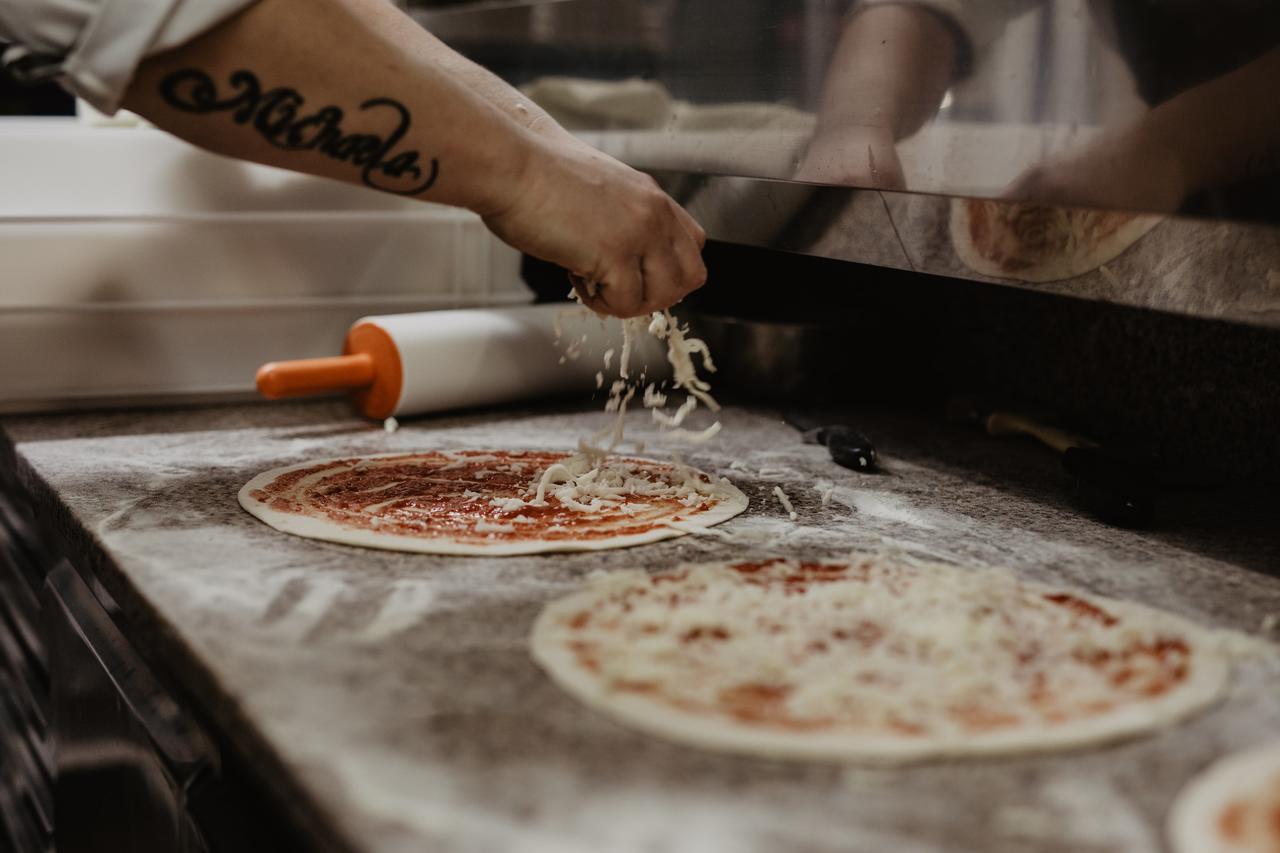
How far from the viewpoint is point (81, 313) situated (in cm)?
168

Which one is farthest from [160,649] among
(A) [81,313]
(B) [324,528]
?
(A) [81,313]

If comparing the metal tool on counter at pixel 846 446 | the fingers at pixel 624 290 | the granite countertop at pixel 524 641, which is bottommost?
the granite countertop at pixel 524 641

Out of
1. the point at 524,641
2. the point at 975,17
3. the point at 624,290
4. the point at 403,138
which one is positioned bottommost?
the point at 524,641

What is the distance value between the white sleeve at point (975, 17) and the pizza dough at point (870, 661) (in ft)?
1.50

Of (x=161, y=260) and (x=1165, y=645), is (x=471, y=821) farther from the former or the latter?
(x=161, y=260)

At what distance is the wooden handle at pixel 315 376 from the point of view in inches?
61.7

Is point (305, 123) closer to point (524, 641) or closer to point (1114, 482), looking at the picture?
point (524, 641)

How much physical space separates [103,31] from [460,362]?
2.48ft

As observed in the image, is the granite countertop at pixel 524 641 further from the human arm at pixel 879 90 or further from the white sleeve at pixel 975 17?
the white sleeve at pixel 975 17

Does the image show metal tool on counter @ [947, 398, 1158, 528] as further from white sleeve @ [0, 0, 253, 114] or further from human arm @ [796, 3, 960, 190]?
white sleeve @ [0, 0, 253, 114]

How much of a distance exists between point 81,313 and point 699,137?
2.85 feet

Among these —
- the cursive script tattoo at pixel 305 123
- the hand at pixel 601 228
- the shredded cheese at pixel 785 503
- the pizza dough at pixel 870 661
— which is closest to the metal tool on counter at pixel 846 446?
the shredded cheese at pixel 785 503

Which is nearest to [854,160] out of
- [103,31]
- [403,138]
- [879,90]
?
[879,90]

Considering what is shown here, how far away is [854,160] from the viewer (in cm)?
126
